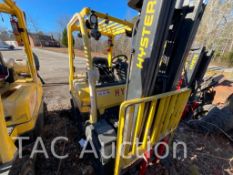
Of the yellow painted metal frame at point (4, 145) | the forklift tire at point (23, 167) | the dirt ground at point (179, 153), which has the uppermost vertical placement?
the yellow painted metal frame at point (4, 145)

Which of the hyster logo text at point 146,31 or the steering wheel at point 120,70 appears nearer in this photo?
the hyster logo text at point 146,31

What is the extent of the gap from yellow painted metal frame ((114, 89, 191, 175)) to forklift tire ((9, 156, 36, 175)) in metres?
1.33

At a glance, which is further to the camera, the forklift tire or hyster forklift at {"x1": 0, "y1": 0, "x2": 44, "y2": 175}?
the forklift tire

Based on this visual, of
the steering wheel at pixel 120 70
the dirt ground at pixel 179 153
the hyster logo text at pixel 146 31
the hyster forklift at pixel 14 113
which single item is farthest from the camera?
the steering wheel at pixel 120 70

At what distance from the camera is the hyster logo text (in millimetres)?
1240

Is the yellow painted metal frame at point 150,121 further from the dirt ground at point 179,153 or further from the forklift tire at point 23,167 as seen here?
the forklift tire at point 23,167

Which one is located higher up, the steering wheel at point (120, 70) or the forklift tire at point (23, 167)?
the steering wheel at point (120, 70)

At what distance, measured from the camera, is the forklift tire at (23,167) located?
1.90 m

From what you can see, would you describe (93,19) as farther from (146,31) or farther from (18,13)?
(18,13)

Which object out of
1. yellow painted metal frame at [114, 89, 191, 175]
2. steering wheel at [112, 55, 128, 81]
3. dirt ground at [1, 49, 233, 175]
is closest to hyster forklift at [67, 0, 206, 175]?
yellow painted metal frame at [114, 89, 191, 175]

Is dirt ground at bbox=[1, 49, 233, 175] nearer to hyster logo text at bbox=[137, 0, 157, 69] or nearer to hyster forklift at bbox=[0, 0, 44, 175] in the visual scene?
hyster forklift at bbox=[0, 0, 44, 175]

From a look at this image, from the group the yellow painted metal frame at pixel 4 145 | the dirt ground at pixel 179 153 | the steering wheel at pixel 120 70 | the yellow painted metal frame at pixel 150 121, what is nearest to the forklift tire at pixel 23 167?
the dirt ground at pixel 179 153

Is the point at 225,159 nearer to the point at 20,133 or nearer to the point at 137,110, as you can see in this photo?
the point at 137,110

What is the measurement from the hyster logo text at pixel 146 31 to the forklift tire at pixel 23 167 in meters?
2.16
